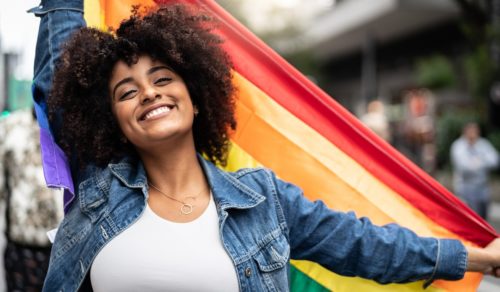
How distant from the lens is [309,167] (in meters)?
2.89

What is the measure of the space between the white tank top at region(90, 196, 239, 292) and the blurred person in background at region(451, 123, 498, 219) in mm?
8192

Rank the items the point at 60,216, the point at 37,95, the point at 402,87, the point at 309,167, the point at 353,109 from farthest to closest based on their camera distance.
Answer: the point at 353,109 < the point at 402,87 < the point at 60,216 < the point at 309,167 < the point at 37,95

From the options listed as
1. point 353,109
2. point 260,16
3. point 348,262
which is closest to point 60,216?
point 348,262

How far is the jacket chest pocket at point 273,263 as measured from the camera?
7.12ft

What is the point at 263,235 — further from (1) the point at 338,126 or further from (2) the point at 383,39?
(2) the point at 383,39

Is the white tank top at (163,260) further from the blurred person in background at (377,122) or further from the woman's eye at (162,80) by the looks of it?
the blurred person in background at (377,122)

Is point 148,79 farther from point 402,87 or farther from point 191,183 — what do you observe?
point 402,87

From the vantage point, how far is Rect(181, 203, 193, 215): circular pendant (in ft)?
7.19

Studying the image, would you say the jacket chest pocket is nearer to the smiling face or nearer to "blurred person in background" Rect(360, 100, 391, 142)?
the smiling face

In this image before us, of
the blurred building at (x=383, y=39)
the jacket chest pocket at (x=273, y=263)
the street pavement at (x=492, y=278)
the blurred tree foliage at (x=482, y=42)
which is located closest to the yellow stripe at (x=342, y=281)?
the jacket chest pocket at (x=273, y=263)

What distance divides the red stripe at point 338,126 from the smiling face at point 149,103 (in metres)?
0.63

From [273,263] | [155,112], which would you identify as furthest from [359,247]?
[155,112]

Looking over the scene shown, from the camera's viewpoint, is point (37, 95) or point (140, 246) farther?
point (37, 95)

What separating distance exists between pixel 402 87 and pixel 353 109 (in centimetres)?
858
